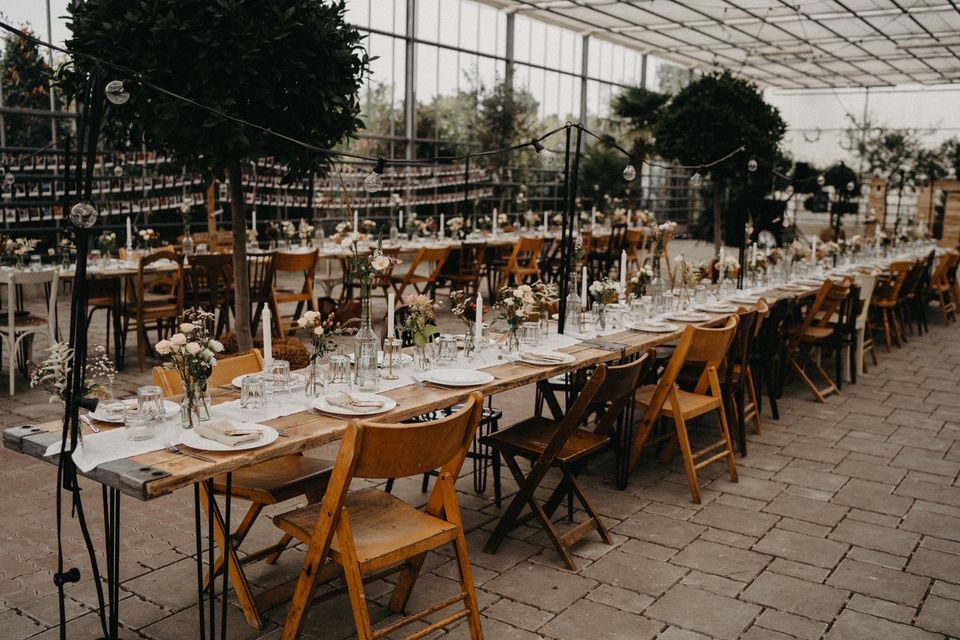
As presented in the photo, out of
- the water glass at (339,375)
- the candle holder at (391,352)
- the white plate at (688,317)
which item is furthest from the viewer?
the white plate at (688,317)

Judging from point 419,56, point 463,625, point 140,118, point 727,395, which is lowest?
point 463,625

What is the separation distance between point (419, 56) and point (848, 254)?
751 centimetres

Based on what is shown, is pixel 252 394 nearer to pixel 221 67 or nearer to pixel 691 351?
pixel 221 67

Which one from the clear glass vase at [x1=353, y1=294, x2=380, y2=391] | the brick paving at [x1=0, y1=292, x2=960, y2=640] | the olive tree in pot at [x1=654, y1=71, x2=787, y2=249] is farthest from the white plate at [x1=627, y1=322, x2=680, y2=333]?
the olive tree in pot at [x1=654, y1=71, x2=787, y2=249]

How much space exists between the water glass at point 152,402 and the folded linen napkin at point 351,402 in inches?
22.0

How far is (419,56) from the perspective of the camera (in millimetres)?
14078

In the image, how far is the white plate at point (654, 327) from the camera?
4930 mm

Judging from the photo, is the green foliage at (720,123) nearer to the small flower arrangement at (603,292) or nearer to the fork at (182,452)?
the small flower arrangement at (603,292)

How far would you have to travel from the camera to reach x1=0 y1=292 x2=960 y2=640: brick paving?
9.93 ft

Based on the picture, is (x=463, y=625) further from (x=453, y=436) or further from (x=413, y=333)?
(x=413, y=333)

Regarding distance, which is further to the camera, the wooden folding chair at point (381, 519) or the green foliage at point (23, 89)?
the green foliage at point (23, 89)

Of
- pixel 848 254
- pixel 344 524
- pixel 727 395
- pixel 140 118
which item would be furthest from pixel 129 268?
pixel 848 254

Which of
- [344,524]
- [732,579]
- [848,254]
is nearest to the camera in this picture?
[344,524]

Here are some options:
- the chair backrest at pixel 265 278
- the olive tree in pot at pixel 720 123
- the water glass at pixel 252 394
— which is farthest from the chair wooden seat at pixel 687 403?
the olive tree in pot at pixel 720 123
